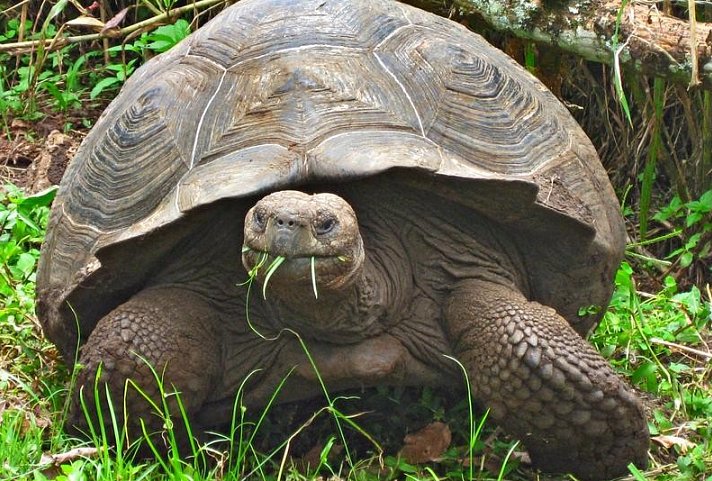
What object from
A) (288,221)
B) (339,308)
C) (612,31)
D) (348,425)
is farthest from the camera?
(612,31)

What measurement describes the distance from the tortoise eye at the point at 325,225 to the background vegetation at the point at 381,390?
1.84ft

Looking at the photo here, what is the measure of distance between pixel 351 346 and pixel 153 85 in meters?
1.14

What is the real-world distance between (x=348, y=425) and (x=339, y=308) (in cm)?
48

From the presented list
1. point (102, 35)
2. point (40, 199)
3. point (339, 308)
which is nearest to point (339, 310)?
point (339, 308)

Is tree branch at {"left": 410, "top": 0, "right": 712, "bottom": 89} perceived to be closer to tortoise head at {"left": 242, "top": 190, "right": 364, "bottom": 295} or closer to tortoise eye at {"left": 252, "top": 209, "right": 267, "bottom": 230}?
tortoise head at {"left": 242, "top": 190, "right": 364, "bottom": 295}

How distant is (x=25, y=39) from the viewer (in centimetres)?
728

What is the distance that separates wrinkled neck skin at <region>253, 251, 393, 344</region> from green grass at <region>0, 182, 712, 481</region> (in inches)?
8.3

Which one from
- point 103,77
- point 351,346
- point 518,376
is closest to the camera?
point 518,376

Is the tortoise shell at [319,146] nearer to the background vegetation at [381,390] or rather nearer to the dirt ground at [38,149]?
the background vegetation at [381,390]

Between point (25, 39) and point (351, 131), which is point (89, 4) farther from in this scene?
point (351, 131)

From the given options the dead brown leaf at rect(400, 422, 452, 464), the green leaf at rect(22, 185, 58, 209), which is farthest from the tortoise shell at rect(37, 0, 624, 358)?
the green leaf at rect(22, 185, 58, 209)

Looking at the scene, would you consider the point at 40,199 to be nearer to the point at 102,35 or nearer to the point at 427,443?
the point at 102,35

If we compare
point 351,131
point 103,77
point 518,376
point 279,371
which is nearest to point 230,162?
point 351,131

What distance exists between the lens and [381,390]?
3.78 meters
